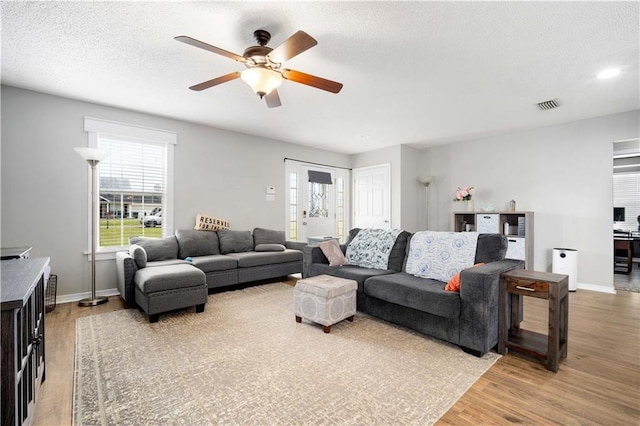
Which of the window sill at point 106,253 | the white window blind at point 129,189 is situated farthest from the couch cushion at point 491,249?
the window sill at point 106,253

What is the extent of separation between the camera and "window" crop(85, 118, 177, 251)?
4016 mm

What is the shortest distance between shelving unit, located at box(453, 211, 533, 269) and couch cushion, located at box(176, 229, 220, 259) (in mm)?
4485

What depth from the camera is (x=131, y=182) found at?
4242 millimetres

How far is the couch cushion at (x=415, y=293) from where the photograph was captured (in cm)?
234

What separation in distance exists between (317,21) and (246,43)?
26.9 inches

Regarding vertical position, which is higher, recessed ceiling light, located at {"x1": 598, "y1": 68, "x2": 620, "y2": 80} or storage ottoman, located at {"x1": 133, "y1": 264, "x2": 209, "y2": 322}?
recessed ceiling light, located at {"x1": 598, "y1": 68, "x2": 620, "y2": 80}

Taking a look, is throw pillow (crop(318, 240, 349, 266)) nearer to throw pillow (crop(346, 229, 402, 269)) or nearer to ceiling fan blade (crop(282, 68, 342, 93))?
throw pillow (crop(346, 229, 402, 269))

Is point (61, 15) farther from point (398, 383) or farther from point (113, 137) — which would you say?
point (398, 383)

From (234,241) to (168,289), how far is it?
1.74 metres

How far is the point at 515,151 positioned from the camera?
521cm

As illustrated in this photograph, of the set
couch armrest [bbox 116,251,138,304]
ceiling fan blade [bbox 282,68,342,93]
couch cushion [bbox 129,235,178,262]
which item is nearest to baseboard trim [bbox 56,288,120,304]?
couch cushion [bbox 129,235,178,262]

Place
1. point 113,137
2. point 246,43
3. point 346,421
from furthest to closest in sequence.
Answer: point 113,137 → point 246,43 → point 346,421

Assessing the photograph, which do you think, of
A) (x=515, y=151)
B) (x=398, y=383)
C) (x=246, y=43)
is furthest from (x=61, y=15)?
(x=515, y=151)

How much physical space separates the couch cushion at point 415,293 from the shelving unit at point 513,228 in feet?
9.57
